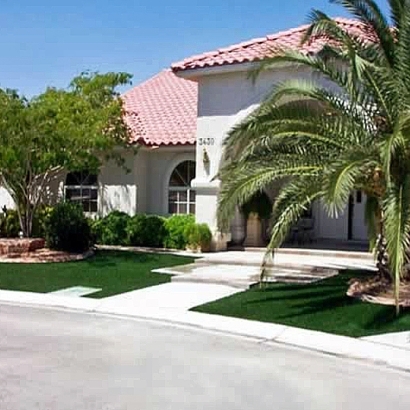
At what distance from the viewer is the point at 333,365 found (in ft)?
26.3

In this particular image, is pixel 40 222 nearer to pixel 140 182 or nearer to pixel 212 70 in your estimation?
pixel 140 182

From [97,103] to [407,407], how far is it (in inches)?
619

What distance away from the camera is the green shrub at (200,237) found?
1903 cm

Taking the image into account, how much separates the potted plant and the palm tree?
22.2 ft

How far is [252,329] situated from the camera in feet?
32.4

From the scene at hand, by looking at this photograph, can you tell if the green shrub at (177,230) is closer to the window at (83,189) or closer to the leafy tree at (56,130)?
the leafy tree at (56,130)

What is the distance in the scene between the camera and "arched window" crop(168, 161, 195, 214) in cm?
2197

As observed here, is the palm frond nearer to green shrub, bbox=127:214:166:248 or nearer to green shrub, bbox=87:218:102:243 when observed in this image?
green shrub, bbox=127:214:166:248

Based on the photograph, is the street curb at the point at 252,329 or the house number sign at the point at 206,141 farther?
the house number sign at the point at 206,141

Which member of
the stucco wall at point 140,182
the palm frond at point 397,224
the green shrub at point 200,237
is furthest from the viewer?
the stucco wall at point 140,182

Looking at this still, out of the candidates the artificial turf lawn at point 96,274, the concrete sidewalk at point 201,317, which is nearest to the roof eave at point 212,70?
the artificial turf lawn at point 96,274

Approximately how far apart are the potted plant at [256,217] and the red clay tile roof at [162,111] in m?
3.41

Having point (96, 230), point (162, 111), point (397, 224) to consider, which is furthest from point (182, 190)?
point (397, 224)

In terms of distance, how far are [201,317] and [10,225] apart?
42.7ft
